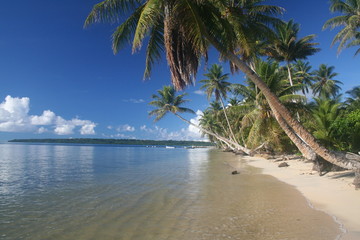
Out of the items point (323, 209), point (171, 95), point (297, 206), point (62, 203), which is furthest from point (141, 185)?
point (171, 95)

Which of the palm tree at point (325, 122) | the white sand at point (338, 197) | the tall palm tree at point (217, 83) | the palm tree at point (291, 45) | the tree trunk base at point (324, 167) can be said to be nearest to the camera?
the white sand at point (338, 197)

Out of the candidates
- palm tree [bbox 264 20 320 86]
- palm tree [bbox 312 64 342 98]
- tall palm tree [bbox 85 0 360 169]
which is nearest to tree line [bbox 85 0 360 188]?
tall palm tree [bbox 85 0 360 169]

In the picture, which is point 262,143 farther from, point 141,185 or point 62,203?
point 62,203

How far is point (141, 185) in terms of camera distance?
10.3 metres

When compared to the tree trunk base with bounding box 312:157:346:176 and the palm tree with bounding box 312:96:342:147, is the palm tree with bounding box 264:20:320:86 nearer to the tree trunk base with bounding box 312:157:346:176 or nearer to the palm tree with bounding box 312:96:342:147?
the palm tree with bounding box 312:96:342:147

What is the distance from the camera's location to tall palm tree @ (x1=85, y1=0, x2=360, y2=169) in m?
7.01

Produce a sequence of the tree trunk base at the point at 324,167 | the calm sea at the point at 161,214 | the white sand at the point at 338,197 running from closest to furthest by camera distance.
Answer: the calm sea at the point at 161,214
the white sand at the point at 338,197
the tree trunk base at the point at 324,167

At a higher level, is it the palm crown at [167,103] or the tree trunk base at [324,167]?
the palm crown at [167,103]

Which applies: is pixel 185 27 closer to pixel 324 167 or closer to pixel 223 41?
pixel 223 41

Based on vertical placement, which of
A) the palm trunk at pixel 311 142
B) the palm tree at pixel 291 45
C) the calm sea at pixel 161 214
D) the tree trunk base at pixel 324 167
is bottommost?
the calm sea at pixel 161 214

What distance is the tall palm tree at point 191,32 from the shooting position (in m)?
7.01

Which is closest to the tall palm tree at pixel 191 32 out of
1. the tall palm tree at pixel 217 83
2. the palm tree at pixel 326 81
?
the tall palm tree at pixel 217 83

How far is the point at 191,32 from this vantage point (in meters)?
6.91

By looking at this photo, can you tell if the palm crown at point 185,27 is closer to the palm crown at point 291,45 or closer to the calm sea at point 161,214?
the calm sea at point 161,214
